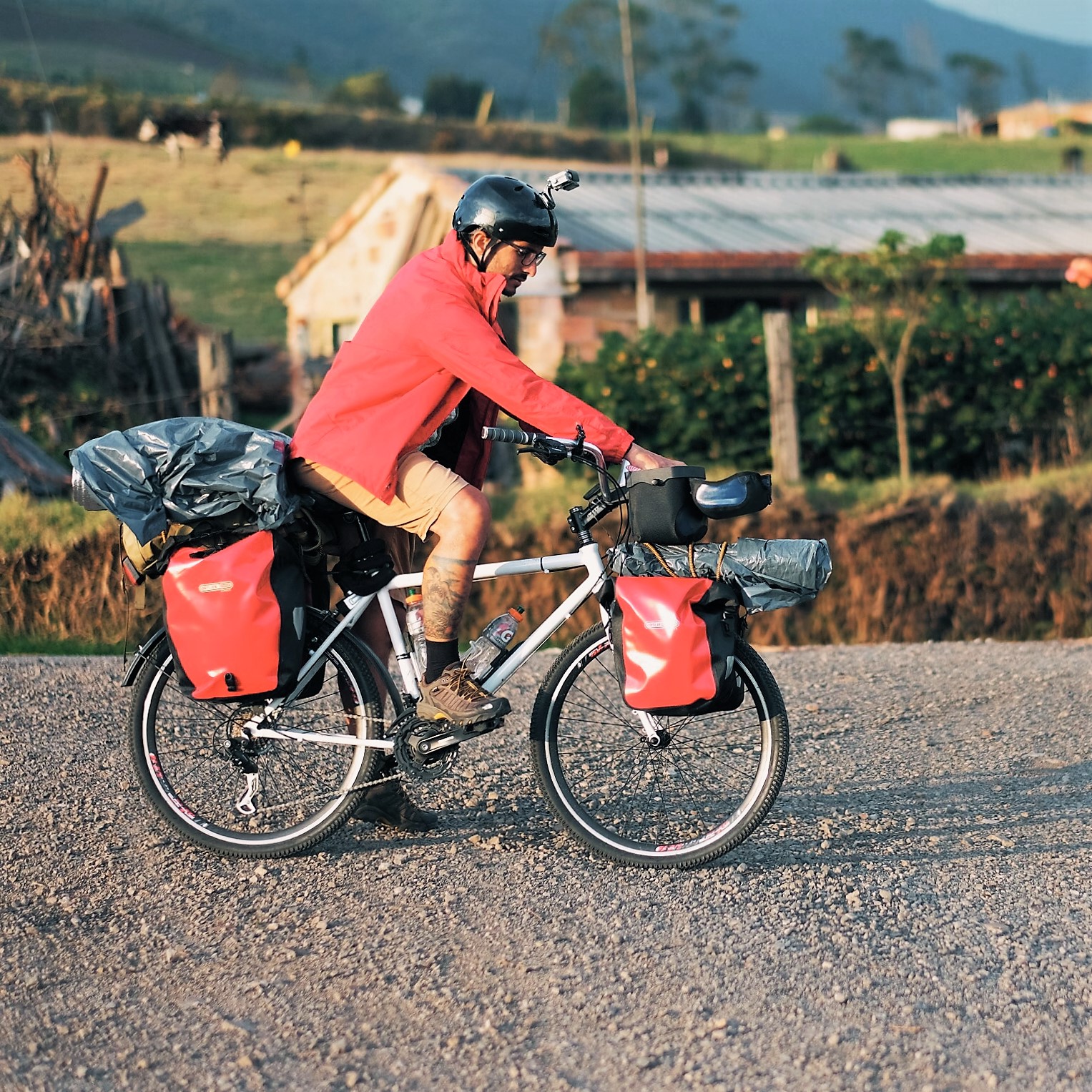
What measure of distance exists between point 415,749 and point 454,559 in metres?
0.60

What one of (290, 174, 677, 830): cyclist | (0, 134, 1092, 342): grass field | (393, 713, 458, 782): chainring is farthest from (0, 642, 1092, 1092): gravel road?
(0, 134, 1092, 342): grass field

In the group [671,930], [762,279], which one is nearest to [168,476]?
[671,930]

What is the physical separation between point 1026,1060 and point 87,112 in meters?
57.2

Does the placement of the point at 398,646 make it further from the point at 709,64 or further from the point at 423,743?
the point at 709,64

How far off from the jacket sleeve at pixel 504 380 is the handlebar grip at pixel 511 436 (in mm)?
47

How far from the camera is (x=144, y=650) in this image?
4.60m

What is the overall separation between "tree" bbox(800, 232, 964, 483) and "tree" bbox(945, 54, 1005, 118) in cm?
14930

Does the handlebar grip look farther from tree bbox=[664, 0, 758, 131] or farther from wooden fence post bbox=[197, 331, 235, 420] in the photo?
tree bbox=[664, 0, 758, 131]

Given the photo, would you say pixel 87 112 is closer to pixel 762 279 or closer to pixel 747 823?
A: pixel 762 279

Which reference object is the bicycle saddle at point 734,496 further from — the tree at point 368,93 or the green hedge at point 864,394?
the tree at point 368,93

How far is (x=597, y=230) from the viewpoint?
2027cm

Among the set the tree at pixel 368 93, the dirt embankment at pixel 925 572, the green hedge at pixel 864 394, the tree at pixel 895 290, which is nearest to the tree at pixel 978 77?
the tree at pixel 368 93

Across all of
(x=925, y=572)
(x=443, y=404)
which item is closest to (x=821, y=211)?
(x=925, y=572)

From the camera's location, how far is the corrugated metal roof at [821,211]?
67.5ft
